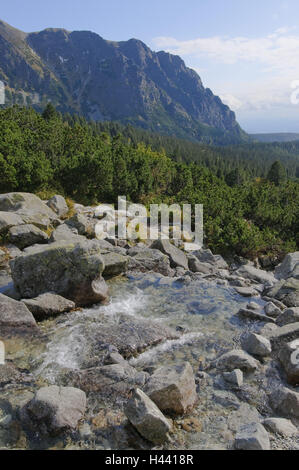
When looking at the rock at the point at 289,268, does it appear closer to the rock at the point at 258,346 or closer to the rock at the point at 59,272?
the rock at the point at 258,346

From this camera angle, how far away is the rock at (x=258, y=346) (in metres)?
10.4

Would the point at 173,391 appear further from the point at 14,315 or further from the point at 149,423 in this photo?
the point at 14,315

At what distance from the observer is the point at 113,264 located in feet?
54.0

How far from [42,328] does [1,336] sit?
4.87 ft

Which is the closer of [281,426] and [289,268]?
[281,426]

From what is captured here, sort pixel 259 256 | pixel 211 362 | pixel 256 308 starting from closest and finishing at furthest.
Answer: pixel 211 362 < pixel 256 308 < pixel 259 256

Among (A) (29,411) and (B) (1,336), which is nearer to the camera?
(A) (29,411)

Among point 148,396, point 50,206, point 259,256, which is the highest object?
point 50,206

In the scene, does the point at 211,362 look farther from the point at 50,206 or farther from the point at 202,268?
the point at 50,206

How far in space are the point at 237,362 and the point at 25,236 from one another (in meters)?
14.1

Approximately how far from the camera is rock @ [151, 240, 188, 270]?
20.4 meters

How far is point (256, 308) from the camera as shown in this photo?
14.6m

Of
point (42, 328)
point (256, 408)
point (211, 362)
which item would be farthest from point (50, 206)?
point (256, 408)

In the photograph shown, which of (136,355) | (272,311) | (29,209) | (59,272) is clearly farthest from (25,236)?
(272,311)
